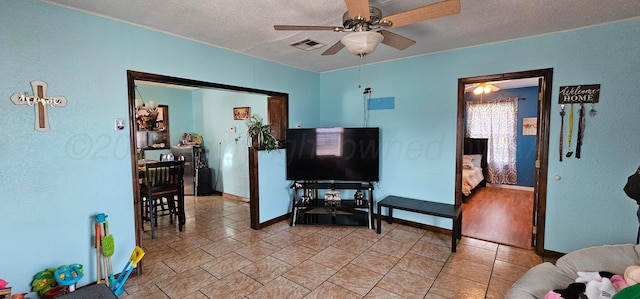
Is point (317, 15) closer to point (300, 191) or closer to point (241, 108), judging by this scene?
point (300, 191)

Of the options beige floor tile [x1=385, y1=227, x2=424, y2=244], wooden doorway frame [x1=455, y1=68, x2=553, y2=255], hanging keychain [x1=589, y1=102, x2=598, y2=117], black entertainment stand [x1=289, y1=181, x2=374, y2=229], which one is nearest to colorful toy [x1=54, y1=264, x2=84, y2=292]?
black entertainment stand [x1=289, y1=181, x2=374, y2=229]

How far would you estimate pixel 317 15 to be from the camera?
7.79ft

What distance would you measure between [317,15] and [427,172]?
255cm

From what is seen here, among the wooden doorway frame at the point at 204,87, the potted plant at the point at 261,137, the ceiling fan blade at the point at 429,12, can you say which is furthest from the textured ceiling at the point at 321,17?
the potted plant at the point at 261,137

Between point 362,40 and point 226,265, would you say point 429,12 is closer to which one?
point 362,40

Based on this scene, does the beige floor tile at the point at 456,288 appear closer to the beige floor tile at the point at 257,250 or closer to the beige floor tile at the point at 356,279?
the beige floor tile at the point at 356,279

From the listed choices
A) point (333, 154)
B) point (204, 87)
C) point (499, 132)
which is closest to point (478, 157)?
point (499, 132)

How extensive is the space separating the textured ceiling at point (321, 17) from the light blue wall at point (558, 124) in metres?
0.21

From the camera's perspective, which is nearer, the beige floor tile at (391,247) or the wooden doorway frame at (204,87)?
the wooden doorway frame at (204,87)

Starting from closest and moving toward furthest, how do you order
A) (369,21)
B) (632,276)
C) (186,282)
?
(632,276), (369,21), (186,282)

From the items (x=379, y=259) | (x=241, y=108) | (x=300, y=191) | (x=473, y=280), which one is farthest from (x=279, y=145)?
(x=473, y=280)

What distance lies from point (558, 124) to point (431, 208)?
5.28 ft

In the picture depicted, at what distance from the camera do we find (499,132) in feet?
21.0

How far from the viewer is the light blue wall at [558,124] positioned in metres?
2.60
